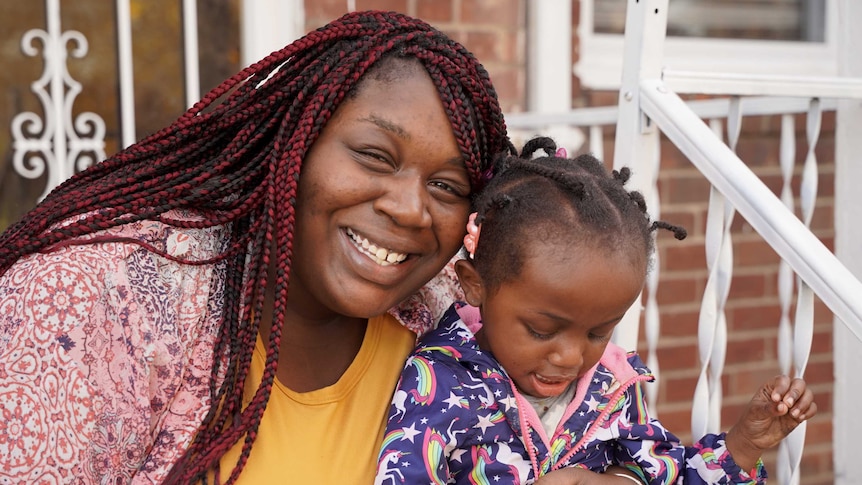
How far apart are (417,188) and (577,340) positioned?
47cm

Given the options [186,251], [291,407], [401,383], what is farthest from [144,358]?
[401,383]

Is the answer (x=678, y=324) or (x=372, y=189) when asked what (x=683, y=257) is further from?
(x=372, y=189)

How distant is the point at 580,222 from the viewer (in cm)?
203

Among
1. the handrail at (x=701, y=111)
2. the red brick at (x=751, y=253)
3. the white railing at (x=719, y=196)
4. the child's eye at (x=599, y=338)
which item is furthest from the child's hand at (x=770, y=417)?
the red brick at (x=751, y=253)

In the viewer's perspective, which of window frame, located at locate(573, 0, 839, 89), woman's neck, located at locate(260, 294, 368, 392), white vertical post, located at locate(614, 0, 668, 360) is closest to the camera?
woman's neck, located at locate(260, 294, 368, 392)

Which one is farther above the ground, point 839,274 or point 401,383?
point 839,274

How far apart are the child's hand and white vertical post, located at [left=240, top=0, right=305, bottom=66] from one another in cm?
211

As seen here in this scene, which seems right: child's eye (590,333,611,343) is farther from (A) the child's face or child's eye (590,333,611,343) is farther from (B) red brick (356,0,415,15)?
(B) red brick (356,0,415,15)

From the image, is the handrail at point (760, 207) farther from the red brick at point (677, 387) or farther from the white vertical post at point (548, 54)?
the red brick at point (677, 387)

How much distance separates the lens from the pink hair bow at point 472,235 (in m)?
2.05

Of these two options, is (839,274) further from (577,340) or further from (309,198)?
(309,198)

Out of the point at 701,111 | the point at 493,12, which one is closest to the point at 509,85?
the point at 493,12

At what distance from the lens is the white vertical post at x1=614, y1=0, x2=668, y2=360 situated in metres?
2.66

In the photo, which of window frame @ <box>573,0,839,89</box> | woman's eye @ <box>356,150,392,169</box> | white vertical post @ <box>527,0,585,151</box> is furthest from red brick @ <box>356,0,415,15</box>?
woman's eye @ <box>356,150,392,169</box>
